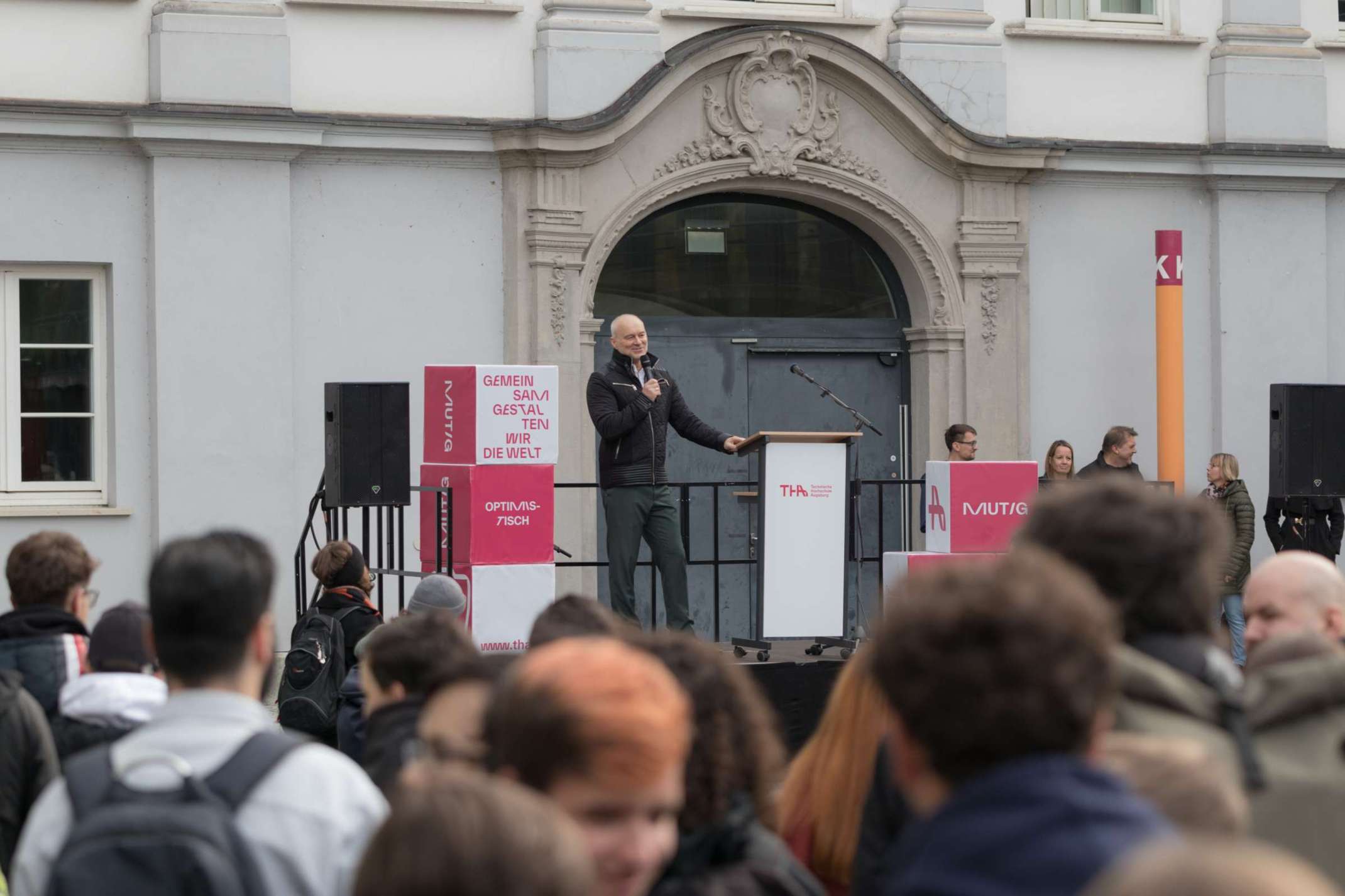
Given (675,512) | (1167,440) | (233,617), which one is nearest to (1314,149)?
(1167,440)

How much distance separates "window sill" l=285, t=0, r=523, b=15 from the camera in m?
12.8

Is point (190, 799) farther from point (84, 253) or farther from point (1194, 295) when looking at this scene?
point (1194, 295)

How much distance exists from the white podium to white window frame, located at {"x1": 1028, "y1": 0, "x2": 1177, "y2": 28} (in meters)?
5.80

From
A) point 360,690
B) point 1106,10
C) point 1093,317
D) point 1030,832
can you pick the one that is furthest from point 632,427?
point 1030,832

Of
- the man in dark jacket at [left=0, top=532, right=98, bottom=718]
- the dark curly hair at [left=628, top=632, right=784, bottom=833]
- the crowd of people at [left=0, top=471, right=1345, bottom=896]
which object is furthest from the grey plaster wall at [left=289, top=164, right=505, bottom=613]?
the dark curly hair at [left=628, top=632, right=784, bottom=833]

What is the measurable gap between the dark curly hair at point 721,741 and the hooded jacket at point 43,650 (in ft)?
7.28

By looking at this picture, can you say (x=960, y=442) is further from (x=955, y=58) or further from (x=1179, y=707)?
(x=1179, y=707)

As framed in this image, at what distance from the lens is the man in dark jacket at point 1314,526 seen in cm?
1277

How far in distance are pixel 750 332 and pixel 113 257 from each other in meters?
4.53

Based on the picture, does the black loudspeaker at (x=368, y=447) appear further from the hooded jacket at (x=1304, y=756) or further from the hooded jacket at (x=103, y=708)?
the hooded jacket at (x=1304, y=756)

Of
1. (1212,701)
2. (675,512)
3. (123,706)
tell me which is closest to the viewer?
(1212,701)

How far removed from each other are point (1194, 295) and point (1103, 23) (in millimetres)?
2190

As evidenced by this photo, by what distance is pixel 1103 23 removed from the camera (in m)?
14.7

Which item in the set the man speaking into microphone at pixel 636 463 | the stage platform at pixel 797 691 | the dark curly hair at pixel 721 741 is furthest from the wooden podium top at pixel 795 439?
the dark curly hair at pixel 721 741
